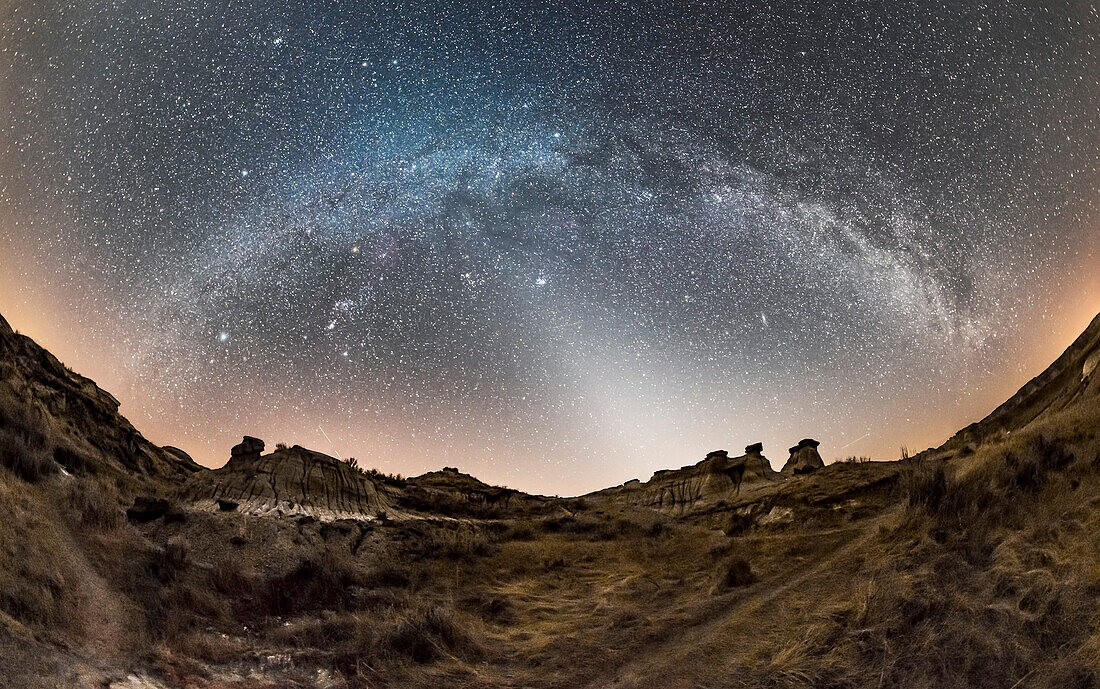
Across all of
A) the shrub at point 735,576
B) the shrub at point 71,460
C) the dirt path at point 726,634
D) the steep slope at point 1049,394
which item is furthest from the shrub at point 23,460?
the steep slope at point 1049,394

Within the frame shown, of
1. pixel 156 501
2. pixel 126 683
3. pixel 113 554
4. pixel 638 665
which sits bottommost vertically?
pixel 638 665

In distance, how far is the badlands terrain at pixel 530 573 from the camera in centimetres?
1069

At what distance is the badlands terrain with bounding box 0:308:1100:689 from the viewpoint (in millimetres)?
10688

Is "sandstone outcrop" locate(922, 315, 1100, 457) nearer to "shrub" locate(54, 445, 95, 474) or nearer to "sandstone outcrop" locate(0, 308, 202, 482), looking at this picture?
"shrub" locate(54, 445, 95, 474)

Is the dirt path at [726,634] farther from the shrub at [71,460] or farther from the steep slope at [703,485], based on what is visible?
the shrub at [71,460]

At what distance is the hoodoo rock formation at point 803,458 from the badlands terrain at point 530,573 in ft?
11.0

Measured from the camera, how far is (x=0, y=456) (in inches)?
608

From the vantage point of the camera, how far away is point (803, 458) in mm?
28672

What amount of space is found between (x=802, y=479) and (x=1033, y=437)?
10153 millimetres

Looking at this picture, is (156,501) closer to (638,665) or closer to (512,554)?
(512,554)

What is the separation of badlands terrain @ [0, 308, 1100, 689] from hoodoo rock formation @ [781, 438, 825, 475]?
131 inches

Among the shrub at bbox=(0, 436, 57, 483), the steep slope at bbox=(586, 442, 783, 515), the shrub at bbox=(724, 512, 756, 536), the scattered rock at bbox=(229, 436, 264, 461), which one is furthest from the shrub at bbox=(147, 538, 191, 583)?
the steep slope at bbox=(586, 442, 783, 515)

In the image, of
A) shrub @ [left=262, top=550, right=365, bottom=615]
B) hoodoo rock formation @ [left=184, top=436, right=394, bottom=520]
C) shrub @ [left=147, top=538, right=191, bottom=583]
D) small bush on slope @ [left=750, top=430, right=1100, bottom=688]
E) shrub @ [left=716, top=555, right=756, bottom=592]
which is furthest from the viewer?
hoodoo rock formation @ [left=184, top=436, right=394, bottom=520]

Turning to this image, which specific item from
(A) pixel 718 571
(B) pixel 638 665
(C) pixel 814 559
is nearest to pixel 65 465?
(B) pixel 638 665
